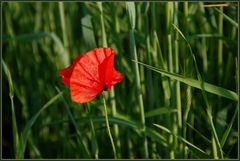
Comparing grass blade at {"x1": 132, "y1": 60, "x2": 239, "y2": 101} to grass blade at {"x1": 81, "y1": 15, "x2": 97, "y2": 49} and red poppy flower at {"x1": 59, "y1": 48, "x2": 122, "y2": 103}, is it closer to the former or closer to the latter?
red poppy flower at {"x1": 59, "y1": 48, "x2": 122, "y2": 103}

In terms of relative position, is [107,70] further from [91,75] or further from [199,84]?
[199,84]

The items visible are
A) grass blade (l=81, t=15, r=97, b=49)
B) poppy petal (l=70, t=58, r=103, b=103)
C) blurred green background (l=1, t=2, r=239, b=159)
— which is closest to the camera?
poppy petal (l=70, t=58, r=103, b=103)

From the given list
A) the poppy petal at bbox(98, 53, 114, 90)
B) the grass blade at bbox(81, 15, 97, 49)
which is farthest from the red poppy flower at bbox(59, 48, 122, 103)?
the grass blade at bbox(81, 15, 97, 49)

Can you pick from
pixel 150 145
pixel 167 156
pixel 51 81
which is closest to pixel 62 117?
pixel 51 81

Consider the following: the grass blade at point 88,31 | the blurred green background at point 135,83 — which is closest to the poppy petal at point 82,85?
the blurred green background at point 135,83

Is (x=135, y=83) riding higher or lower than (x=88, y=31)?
lower

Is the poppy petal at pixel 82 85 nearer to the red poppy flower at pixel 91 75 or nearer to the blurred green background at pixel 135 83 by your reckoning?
the red poppy flower at pixel 91 75

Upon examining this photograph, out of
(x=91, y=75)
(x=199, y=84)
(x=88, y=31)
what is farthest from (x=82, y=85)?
(x=88, y=31)
